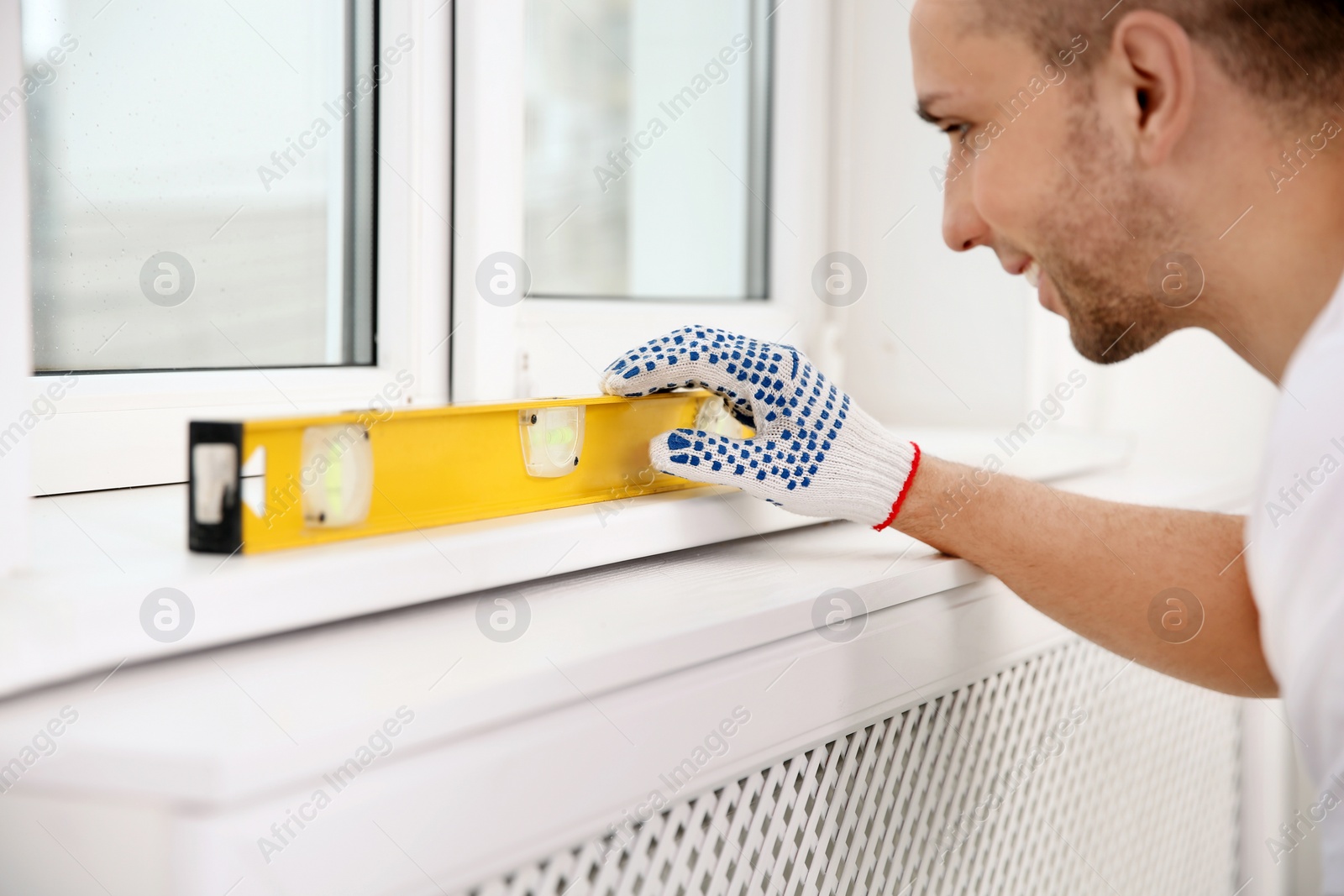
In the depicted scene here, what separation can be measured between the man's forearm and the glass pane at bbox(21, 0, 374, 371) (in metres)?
0.55

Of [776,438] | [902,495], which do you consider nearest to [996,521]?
[902,495]

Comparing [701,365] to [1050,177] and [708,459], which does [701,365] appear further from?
[1050,177]

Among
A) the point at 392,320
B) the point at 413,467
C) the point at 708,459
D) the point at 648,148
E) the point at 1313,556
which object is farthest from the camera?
the point at 648,148

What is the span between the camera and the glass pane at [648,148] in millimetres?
1214

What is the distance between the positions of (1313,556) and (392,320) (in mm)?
757

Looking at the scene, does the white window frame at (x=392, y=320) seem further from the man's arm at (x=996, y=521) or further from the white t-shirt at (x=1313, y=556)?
the white t-shirt at (x=1313, y=556)

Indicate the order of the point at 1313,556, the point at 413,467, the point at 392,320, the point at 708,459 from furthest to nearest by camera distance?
the point at 392,320
the point at 708,459
the point at 413,467
the point at 1313,556

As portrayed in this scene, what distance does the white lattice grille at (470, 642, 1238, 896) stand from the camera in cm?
62

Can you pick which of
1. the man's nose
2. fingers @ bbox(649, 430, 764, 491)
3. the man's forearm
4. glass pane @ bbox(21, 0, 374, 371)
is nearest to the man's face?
the man's nose

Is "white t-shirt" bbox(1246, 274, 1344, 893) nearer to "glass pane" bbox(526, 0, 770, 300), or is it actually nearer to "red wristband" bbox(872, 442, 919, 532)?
"red wristband" bbox(872, 442, 919, 532)

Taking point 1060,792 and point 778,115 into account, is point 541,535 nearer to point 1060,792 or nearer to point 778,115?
point 1060,792

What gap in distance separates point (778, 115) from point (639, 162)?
0.26 m

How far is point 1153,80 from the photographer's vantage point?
2.42ft

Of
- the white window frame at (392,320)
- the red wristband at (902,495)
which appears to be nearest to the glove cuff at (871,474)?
the red wristband at (902,495)
